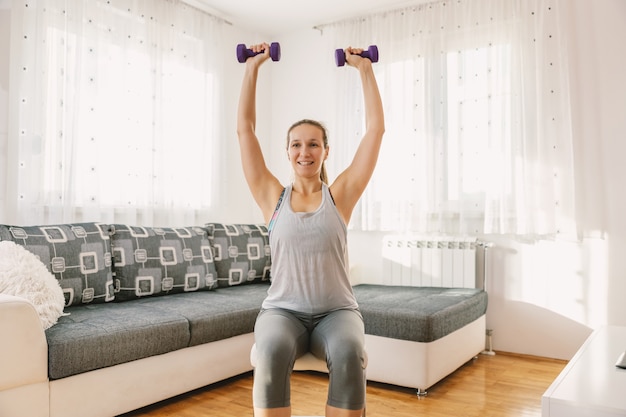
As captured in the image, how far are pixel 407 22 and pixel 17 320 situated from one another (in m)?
3.19

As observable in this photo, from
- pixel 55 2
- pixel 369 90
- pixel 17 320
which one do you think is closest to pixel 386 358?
pixel 369 90

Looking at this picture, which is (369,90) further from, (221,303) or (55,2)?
(55,2)

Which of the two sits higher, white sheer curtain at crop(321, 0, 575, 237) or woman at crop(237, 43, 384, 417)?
white sheer curtain at crop(321, 0, 575, 237)

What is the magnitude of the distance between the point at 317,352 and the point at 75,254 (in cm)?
160

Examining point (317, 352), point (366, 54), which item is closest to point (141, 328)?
point (317, 352)

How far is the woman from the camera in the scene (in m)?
1.48

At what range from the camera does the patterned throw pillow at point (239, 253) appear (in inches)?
137

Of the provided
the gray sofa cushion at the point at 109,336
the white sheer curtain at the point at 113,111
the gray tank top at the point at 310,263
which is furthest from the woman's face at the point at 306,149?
the white sheer curtain at the point at 113,111

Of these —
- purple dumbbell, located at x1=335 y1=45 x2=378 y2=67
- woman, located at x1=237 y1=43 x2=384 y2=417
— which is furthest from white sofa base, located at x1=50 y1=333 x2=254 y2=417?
purple dumbbell, located at x1=335 y1=45 x2=378 y2=67

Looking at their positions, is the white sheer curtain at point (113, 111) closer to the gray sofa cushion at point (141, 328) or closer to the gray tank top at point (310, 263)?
the gray sofa cushion at point (141, 328)

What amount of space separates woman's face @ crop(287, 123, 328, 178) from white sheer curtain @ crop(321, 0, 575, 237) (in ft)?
6.69

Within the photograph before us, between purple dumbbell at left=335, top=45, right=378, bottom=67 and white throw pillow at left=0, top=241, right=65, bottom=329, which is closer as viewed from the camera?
purple dumbbell at left=335, top=45, right=378, bottom=67

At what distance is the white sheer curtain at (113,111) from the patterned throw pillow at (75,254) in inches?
14.0

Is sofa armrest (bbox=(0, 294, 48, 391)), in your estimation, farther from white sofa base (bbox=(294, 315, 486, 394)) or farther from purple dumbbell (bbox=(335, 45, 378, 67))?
white sofa base (bbox=(294, 315, 486, 394))
